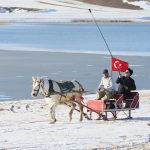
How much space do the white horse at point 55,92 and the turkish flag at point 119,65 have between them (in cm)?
116

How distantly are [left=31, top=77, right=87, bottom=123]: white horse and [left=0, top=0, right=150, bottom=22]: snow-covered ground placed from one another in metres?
81.6

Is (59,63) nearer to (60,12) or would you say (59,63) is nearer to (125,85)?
(125,85)

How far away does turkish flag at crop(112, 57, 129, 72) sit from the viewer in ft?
50.8

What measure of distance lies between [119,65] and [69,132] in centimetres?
321

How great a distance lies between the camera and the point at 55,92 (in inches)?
567

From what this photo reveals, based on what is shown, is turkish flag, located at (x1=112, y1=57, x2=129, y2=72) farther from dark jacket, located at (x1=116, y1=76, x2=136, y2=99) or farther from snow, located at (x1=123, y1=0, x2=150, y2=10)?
Result: snow, located at (x1=123, y1=0, x2=150, y2=10)

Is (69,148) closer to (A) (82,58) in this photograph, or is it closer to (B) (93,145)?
(B) (93,145)

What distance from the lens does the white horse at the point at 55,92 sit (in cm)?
1416

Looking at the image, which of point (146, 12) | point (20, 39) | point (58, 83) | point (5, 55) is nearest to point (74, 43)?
point (20, 39)

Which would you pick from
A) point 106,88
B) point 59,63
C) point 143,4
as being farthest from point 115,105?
point 143,4

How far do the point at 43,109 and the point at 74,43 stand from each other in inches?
1088

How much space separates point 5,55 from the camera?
35.5 meters

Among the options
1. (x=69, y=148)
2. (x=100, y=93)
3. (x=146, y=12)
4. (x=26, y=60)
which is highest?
(x=146, y=12)

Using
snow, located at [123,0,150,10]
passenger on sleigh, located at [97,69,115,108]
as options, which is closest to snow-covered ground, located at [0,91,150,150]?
passenger on sleigh, located at [97,69,115,108]
